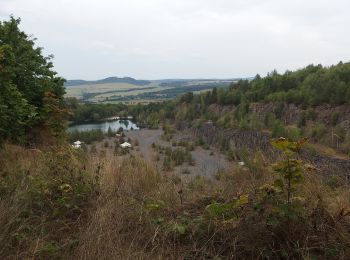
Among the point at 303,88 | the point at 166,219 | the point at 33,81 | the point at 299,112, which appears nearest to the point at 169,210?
the point at 166,219

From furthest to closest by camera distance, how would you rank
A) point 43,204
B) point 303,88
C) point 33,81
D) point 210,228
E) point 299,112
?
point 303,88 < point 299,112 < point 33,81 < point 43,204 < point 210,228

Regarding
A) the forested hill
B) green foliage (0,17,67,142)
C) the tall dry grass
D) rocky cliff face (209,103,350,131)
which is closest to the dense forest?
the tall dry grass

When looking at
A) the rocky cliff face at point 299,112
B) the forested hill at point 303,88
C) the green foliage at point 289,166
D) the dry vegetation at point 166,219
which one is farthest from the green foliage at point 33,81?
the forested hill at point 303,88

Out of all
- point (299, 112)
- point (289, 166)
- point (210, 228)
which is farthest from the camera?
point (299, 112)

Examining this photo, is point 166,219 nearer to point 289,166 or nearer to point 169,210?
point 169,210

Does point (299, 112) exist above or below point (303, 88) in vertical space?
below

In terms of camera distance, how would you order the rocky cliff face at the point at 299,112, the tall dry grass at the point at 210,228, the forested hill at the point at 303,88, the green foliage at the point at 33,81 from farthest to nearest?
1. the forested hill at the point at 303,88
2. the rocky cliff face at the point at 299,112
3. the green foliage at the point at 33,81
4. the tall dry grass at the point at 210,228

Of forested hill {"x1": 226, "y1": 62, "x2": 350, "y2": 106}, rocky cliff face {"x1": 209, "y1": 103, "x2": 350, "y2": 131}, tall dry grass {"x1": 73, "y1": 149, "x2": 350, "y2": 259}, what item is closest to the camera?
tall dry grass {"x1": 73, "y1": 149, "x2": 350, "y2": 259}

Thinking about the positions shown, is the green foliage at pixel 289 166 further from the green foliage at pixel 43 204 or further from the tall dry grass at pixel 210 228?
the green foliage at pixel 43 204

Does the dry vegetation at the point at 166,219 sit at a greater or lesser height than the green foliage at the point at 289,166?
lesser

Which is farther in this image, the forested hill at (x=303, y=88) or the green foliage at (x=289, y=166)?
the forested hill at (x=303, y=88)

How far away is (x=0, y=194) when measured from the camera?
3.96 metres

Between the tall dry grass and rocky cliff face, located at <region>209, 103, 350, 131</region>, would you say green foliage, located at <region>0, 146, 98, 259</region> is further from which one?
rocky cliff face, located at <region>209, 103, 350, 131</region>

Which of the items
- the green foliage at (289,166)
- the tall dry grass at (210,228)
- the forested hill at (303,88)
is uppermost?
the green foliage at (289,166)
